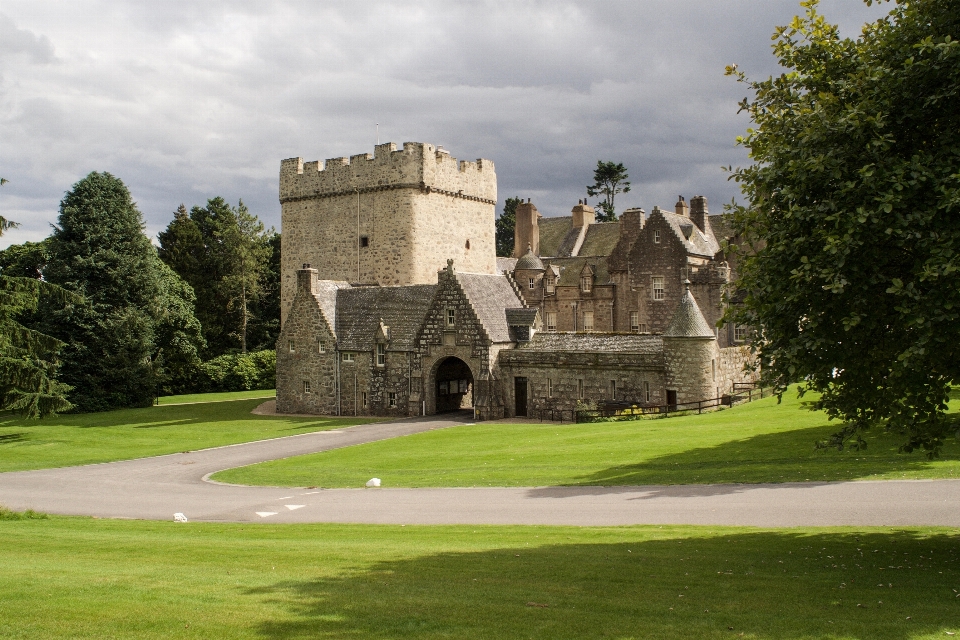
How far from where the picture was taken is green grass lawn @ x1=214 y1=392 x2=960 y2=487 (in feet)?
69.9

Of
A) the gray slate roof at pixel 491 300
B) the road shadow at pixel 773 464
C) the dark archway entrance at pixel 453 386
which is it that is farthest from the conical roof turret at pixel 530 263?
the road shadow at pixel 773 464

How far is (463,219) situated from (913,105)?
41.6 m

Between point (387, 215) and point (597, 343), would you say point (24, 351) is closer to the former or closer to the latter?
point (387, 215)

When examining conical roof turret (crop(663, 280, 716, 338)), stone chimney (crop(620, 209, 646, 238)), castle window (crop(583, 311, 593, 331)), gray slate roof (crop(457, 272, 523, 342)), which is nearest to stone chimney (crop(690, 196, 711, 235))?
stone chimney (crop(620, 209, 646, 238))

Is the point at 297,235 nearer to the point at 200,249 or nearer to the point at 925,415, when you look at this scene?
the point at 200,249

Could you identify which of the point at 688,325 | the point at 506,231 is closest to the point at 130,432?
the point at 688,325

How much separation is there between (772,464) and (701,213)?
41731 mm

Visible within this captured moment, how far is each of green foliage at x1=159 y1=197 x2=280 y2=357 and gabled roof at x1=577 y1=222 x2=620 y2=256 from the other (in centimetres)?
3027

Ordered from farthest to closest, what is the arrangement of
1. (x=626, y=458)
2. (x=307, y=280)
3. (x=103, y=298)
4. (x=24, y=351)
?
(x=103, y=298)
(x=307, y=280)
(x=24, y=351)
(x=626, y=458)

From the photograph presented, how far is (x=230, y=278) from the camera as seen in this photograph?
75.0 m

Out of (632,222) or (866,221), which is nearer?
(866,221)

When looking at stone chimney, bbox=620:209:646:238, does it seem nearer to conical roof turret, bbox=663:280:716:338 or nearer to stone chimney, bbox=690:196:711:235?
stone chimney, bbox=690:196:711:235

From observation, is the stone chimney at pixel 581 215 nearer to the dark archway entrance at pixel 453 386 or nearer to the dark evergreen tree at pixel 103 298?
the dark archway entrance at pixel 453 386

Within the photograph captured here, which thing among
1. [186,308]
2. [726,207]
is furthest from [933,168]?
[186,308]
